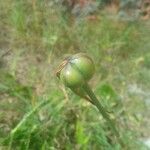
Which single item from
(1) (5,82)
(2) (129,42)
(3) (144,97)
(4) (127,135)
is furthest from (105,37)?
(4) (127,135)

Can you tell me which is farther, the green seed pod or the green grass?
the green grass

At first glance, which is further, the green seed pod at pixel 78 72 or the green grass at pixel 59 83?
the green grass at pixel 59 83

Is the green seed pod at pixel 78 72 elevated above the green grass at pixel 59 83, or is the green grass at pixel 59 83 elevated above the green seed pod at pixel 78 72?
the green seed pod at pixel 78 72

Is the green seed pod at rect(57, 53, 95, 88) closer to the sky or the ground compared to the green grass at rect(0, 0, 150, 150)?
closer to the sky

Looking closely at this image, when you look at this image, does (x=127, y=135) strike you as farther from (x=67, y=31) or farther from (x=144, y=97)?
(x=67, y=31)
